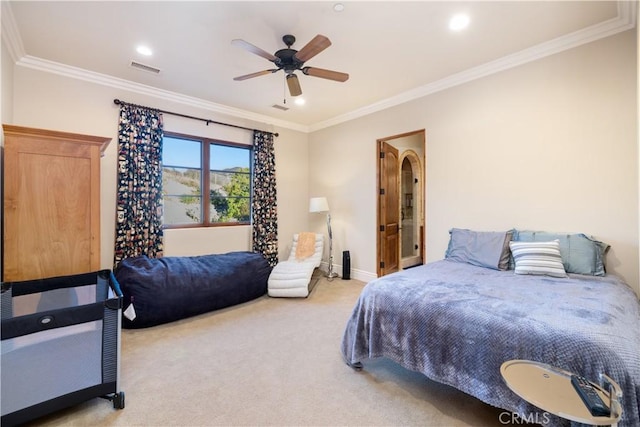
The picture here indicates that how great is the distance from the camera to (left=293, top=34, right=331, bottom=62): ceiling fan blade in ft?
7.02

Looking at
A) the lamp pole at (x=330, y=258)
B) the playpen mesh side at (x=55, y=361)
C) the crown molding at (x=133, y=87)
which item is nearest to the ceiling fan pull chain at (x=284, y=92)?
the crown molding at (x=133, y=87)

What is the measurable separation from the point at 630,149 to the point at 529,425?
8.09ft

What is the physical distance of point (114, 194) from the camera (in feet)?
11.9

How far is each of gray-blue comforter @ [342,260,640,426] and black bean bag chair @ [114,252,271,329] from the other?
6.03 ft

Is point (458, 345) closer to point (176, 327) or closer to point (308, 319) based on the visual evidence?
point (308, 319)

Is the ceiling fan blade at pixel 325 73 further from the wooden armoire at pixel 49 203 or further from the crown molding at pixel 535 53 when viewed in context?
the wooden armoire at pixel 49 203

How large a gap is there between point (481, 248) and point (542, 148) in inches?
47.1

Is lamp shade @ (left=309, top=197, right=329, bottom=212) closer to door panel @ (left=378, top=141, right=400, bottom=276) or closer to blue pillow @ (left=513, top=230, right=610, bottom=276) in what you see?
door panel @ (left=378, top=141, right=400, bottom=276)

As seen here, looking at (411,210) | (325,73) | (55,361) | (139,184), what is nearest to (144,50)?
(139,184)

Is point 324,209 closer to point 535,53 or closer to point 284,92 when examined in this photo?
point 284,92

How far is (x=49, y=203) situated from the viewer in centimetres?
220

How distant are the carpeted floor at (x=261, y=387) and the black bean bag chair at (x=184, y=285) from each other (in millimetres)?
204

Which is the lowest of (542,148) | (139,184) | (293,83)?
(139,184)

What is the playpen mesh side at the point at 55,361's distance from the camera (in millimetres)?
1554
